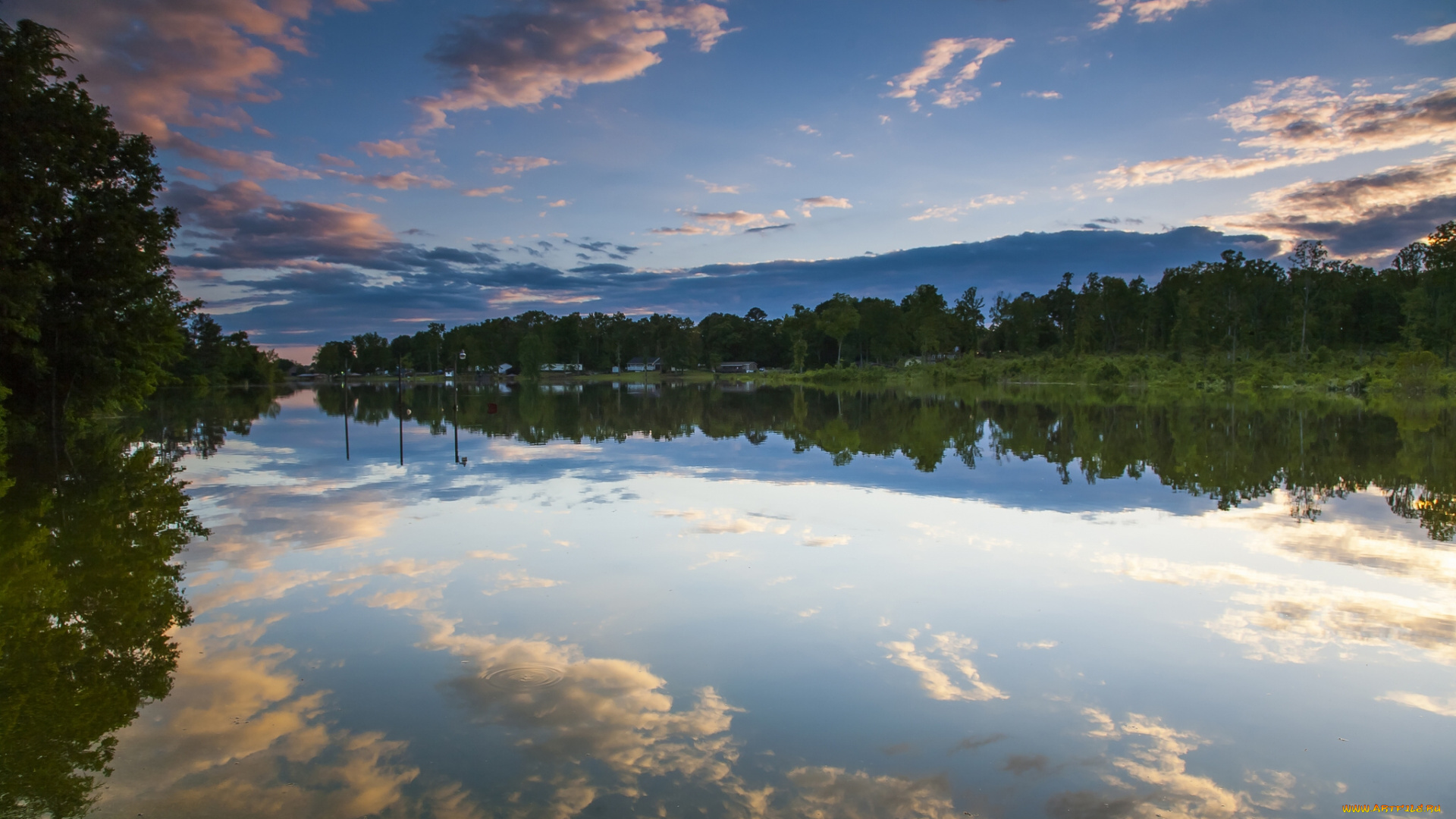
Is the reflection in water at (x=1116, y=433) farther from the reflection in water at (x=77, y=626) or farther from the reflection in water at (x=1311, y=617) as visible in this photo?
the reflection in water at (x=77, y=626)

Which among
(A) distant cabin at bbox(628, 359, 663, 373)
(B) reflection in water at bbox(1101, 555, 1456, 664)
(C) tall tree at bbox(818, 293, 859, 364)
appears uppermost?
(C) tall tree at bbox(818, 293, 859, 364)

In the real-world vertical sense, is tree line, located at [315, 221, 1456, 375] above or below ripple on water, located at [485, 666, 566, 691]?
above

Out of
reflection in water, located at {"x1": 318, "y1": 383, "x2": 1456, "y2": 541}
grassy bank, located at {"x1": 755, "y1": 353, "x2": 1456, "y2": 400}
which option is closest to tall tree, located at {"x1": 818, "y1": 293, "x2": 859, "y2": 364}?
grassy bank, located at {"x1": 755, "y1": 353, "x2": 1456, "y2": 400}

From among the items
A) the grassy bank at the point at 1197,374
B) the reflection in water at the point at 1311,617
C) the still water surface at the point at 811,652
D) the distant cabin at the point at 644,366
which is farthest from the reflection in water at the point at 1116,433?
the distant cabin at the point at 644,366

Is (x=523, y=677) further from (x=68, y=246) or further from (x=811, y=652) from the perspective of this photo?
(x=68, y=246)

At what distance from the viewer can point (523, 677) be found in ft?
19.2

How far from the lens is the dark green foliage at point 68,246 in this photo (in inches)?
758

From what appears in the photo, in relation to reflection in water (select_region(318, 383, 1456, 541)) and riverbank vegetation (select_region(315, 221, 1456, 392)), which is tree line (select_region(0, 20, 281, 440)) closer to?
reflection in water (select_region(318, 383, 1456, 541))

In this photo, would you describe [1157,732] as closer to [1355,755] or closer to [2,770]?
[1355,755]

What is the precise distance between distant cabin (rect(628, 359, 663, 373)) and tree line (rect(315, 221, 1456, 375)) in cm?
198

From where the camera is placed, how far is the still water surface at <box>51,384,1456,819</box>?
14.5 ft

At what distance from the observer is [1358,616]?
23.8ft

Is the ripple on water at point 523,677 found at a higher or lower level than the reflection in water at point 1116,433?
lower

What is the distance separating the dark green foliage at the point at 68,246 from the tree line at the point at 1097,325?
65.7 ft
